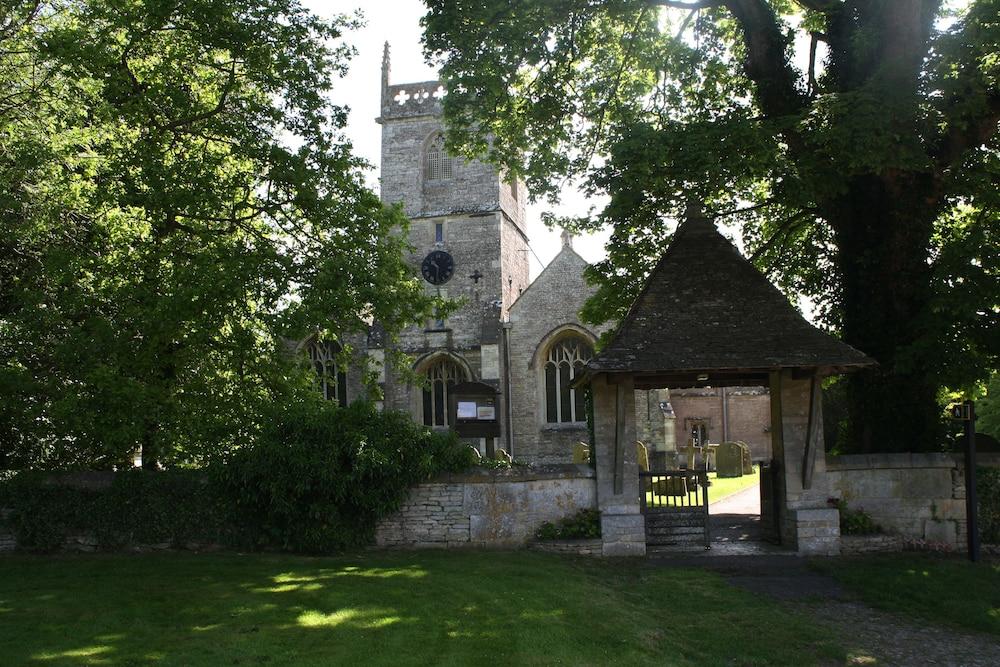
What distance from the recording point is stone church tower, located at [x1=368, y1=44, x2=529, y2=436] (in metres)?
30.4

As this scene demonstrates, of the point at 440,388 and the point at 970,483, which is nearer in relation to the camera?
the point at 970,483

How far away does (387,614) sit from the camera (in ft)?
26.6

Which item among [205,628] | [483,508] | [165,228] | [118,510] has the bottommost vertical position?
[205,628]

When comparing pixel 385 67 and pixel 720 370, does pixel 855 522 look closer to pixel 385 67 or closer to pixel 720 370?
pixel 720 370

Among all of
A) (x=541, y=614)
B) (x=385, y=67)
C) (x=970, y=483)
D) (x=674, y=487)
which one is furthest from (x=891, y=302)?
(x=385, y=67)

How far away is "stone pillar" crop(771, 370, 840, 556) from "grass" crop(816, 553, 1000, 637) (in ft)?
1.69

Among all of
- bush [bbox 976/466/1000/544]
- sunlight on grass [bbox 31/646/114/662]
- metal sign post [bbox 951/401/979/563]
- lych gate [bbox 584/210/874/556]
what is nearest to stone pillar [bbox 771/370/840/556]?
lych gate [bbox 584/210/874/556]

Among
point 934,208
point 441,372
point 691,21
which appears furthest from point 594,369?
point 441,372

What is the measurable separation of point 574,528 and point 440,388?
19655mm

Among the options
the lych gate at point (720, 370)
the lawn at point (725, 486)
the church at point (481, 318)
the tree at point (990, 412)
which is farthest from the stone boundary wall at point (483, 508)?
the tree at point (990, 412)

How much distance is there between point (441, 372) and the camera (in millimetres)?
31031

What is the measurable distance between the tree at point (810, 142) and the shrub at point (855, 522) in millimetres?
1594

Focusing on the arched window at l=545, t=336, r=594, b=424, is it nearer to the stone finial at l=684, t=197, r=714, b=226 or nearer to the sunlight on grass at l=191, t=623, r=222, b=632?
the stone finial at l=684, t=197, r=714, b=226

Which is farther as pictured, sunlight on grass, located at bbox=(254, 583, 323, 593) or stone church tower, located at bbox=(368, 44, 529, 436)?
stone church tower, located at bbox=(368, 44, 529, 436)
